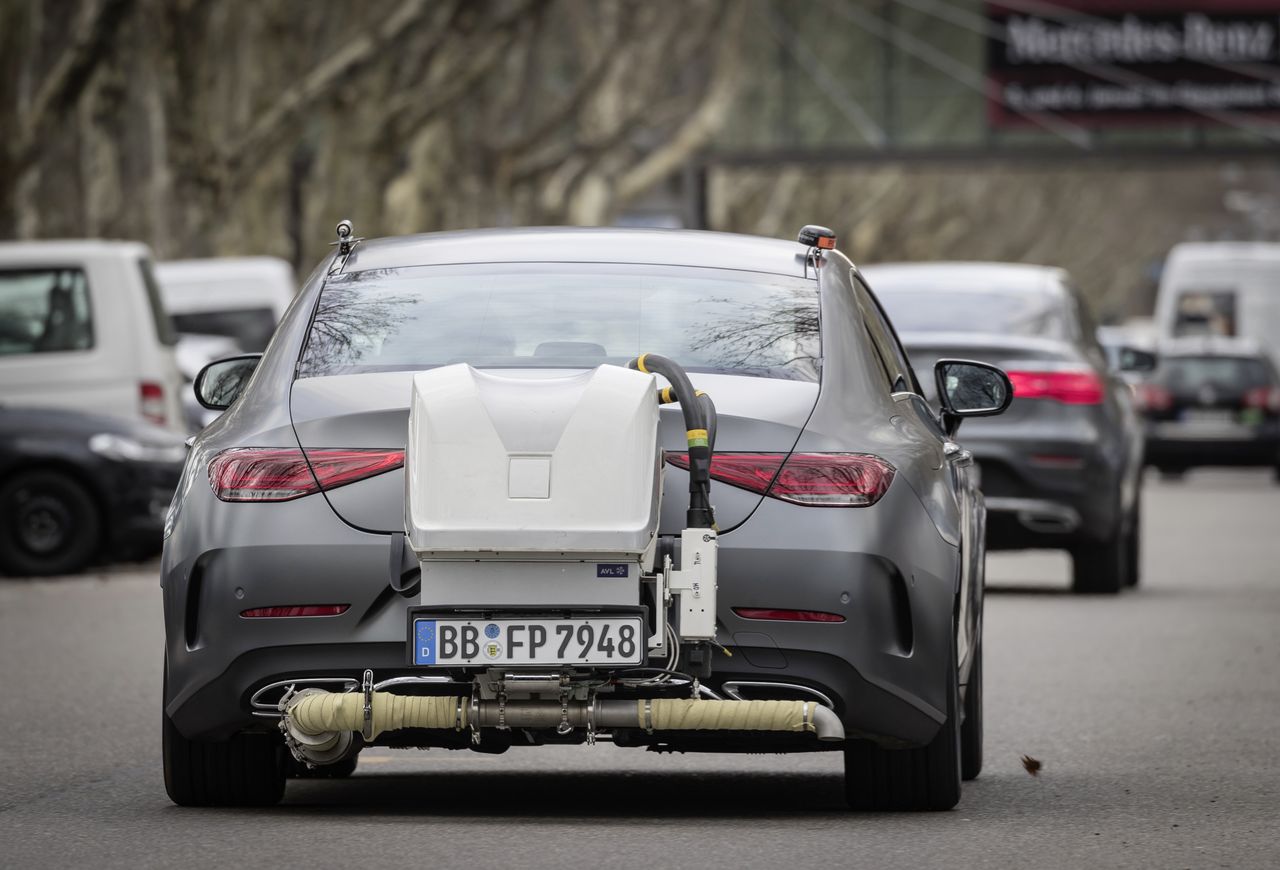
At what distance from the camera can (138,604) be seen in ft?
52.5

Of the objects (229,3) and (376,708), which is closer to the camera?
(376,708)

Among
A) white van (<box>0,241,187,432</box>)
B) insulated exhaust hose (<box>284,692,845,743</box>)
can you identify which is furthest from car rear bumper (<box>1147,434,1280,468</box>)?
insulated exhaust hose (<box>284,692,845,743</box>)

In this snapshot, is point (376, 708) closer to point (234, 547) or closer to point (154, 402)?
point (234, 547)

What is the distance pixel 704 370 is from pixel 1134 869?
1539mm

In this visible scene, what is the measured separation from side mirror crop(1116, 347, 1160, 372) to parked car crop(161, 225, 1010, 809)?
9061 millimetres

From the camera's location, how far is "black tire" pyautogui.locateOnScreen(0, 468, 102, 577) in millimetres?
18016

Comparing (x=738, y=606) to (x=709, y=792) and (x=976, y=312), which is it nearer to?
(x=709, y=792)

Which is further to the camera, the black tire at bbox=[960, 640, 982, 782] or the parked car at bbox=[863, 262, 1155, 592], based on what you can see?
the parked car at bbox=[863, 262, 1155, 592]

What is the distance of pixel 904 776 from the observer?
7.65 meters

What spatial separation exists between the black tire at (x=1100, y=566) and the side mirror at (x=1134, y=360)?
0.90 metres

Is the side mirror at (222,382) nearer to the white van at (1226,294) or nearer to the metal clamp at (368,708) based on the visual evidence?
the metal clamp at (368,708)

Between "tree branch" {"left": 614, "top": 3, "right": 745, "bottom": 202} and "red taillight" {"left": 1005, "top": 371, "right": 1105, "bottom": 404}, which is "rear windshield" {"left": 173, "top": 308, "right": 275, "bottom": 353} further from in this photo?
"tree branch" {"left": 614, "top": 3, "right": 745, "bottom": 202}

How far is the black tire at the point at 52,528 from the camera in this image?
59.1 feet

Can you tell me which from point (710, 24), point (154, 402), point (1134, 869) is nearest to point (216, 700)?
point (1134, 869)
